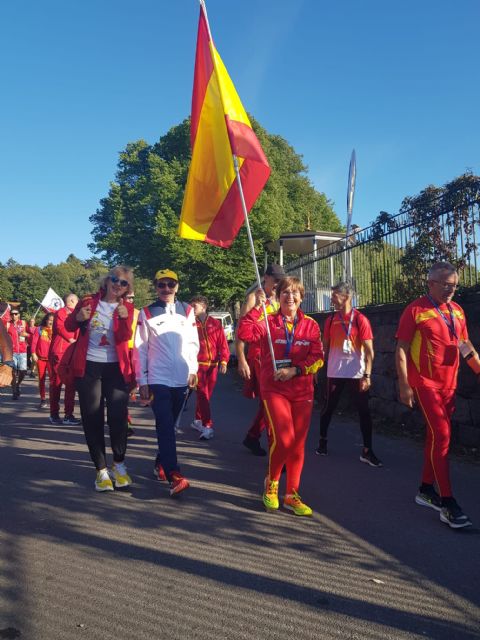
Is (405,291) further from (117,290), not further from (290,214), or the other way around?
(290,214)

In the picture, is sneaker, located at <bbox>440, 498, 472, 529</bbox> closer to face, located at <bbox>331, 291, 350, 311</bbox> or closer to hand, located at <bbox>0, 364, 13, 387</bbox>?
face, located at <bbox>331, 291, 350, 311</bbox>

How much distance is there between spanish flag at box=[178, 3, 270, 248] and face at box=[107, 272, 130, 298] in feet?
2.35

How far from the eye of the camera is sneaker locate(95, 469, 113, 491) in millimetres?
5218

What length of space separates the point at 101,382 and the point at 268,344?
4.97 feet

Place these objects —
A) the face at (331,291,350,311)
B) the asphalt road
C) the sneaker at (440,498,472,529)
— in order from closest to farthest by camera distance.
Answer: the asphalt road < the sneaker at (440,498,472,529) < the face at (331,291,350,311)

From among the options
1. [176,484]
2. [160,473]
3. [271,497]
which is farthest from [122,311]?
[271,497]

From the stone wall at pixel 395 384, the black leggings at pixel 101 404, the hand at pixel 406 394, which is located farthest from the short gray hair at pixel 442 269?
the black leggings at pixel 101 404

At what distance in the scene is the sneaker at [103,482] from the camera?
522 centimetres

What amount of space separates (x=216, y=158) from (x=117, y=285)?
4.91 feet

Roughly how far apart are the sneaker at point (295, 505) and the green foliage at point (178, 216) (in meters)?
25.8

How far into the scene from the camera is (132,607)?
3012 mm

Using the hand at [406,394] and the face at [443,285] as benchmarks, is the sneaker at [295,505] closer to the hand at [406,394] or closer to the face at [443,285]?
the hand at [406,394]

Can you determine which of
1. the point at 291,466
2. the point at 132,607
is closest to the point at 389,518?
the point at 291,466

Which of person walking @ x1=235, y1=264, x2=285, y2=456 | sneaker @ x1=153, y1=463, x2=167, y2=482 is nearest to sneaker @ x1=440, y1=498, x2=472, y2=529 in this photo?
person walking @ x1=235, y1=264, x2=285, y2=456
